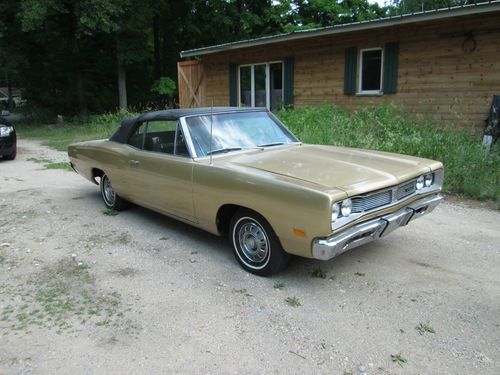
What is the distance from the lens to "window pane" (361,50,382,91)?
12.2 metres

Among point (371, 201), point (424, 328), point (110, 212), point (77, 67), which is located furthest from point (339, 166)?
point (77, 67)

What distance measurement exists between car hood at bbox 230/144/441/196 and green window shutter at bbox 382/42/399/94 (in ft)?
24.6

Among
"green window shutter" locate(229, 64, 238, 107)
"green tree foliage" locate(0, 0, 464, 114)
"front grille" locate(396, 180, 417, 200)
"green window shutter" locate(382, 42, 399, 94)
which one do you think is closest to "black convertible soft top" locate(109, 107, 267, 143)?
"front grille" locate(396, 180, 417, 200)

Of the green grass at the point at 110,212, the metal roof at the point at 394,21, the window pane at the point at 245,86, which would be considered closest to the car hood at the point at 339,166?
the green grass at the point at 110,212

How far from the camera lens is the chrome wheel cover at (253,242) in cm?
396

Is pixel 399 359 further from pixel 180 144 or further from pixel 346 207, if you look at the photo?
pixel 180 144

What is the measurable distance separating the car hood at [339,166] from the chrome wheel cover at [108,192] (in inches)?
102

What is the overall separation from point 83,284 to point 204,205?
1.33 m

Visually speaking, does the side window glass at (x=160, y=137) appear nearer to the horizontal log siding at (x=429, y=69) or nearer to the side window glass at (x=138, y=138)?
the side window glass at (x=138, y=138)

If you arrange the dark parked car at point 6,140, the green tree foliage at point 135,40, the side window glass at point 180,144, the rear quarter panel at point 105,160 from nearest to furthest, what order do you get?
1. the side window glass at point 180,144
2. the rear quarter panel at point 105,160
3. the dark parked car at point 6,140
4. the green tree foliage at point 135,40

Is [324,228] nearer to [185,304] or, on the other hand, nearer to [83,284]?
[185,304]

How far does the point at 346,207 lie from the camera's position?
3.41 metres

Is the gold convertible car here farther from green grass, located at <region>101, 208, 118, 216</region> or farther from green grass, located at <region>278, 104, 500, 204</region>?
green grass, located at <region>278, 104, 500, 204</region>

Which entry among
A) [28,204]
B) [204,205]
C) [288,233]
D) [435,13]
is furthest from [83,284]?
[435,13]
